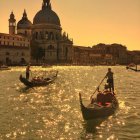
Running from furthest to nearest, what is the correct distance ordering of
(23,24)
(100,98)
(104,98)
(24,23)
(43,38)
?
(24,23) < (23,24) < (43,38) < (104,98) < (100,98)

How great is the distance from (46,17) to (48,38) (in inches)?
281

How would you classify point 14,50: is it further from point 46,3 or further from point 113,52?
point 113,52

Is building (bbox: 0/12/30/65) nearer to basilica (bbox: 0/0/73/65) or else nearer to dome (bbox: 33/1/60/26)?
basilica (bbox: 0/0/73/65)

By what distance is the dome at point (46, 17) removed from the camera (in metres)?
128

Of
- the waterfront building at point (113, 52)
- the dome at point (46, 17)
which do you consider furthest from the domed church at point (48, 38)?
the waterfront building at point (113, 52)

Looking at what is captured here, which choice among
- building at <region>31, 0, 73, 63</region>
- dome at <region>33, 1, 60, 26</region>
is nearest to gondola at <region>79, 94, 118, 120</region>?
building at <region>31, 0, 73, 63</region>

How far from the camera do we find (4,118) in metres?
16.2

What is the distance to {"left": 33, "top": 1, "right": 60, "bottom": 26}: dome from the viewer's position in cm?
12750

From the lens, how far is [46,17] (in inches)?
5030

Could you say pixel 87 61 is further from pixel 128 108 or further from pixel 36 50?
pixel 128 108

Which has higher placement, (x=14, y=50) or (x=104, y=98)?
(x=14, y=50)

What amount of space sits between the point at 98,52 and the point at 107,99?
157 m

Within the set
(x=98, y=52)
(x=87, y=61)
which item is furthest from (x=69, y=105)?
(x=98, y=52)

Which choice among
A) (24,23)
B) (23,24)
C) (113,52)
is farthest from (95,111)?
(113,52)
